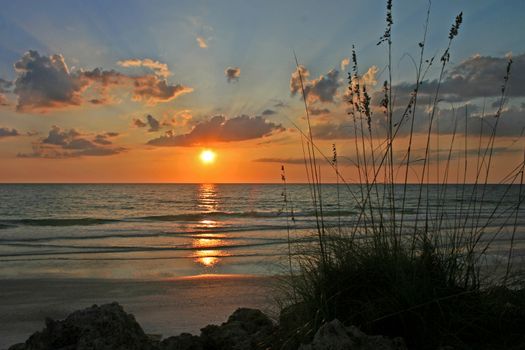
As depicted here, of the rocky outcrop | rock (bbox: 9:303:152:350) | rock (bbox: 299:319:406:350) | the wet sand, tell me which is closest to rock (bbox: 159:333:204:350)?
the rocky outcrop

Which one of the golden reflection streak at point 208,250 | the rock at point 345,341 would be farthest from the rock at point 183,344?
the golden reflection streak at point 208,250

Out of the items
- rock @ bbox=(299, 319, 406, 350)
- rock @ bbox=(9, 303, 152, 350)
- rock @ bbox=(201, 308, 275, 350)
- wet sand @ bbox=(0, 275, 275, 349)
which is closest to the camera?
rock @ bbox=(299, 319, 406, 350)

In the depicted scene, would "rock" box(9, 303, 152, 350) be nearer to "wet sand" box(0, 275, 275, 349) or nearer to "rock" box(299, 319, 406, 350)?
"rock" box(299, 319, 406, 350)

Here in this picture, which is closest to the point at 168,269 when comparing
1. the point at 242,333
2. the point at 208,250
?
the point at 208,250

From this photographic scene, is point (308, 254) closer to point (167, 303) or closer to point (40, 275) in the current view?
point (167, 303)

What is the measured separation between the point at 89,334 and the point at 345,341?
5.72ft

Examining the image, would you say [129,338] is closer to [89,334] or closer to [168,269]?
[89,334]

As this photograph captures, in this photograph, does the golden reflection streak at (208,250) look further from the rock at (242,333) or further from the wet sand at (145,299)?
the rock at (242,333)

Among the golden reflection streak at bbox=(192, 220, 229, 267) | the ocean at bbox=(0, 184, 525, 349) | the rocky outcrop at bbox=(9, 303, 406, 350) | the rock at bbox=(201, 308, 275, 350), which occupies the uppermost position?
the rocky outcrop at bbox=(9, 303, 406, 350)

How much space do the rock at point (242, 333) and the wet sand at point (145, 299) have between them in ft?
2.21

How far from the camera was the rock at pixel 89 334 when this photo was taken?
3.06m

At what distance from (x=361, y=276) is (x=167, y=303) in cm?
385

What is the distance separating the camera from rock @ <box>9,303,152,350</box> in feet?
10.1

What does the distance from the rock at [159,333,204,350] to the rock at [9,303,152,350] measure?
15 centimetres
